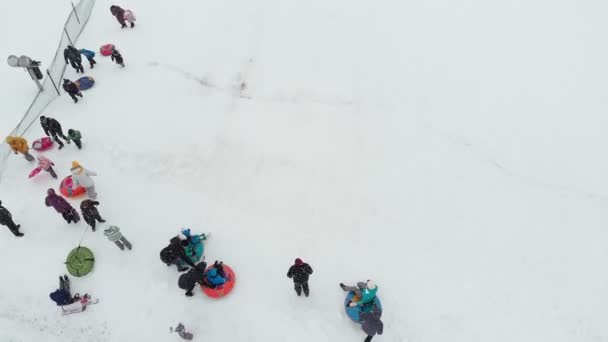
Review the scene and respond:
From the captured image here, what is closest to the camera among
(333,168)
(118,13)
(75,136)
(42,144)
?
(75,136)

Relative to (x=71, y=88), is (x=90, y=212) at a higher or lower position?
lower

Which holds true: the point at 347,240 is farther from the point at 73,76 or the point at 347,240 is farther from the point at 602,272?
the point at 73,76

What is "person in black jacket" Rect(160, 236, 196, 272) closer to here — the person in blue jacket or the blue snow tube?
the person in blue jacket

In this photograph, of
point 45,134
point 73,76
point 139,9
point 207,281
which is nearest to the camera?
point 207,281

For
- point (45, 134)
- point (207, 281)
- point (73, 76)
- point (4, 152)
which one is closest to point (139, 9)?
point (73, 76)

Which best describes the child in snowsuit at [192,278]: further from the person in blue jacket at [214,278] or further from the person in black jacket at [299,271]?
the person in black jacket at [299,271]

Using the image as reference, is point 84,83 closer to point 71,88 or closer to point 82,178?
point 71,88

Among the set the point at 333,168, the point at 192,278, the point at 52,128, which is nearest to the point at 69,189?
the point at 52,128
